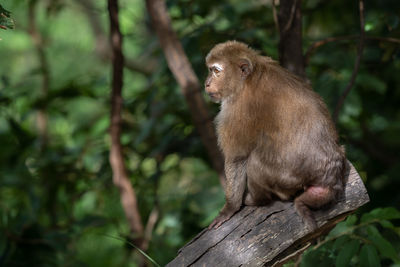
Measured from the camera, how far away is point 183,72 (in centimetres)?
499

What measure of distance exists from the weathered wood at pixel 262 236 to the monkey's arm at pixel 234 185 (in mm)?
196

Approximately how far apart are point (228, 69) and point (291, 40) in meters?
0.75

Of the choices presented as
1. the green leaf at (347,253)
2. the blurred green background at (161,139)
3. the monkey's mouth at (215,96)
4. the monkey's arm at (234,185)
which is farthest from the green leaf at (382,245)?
the monkey's mouth at (215,96)

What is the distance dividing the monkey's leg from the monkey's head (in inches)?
41.1

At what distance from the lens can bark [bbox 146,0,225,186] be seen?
498cm

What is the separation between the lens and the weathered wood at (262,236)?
11.2 ft

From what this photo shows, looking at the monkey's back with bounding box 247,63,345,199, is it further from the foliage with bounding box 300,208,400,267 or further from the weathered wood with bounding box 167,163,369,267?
the foliage with bounding box 300,208,400,267

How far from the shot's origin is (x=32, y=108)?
265 inches

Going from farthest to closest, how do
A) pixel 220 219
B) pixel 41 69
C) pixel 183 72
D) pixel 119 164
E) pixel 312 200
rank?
pixel 41 69 → pixel 119 164 → pixel 183 72 → pixel 220 219 → pixel 312 200

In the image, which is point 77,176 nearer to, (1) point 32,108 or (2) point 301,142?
(1) point 32,108

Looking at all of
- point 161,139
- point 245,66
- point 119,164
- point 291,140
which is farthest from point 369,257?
point 161,139

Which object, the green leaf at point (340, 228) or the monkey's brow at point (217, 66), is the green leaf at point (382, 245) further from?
the monkey's brow at point (217, 66)

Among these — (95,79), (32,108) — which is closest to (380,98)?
(95,79)

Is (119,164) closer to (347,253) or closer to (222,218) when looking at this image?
(222,218)
